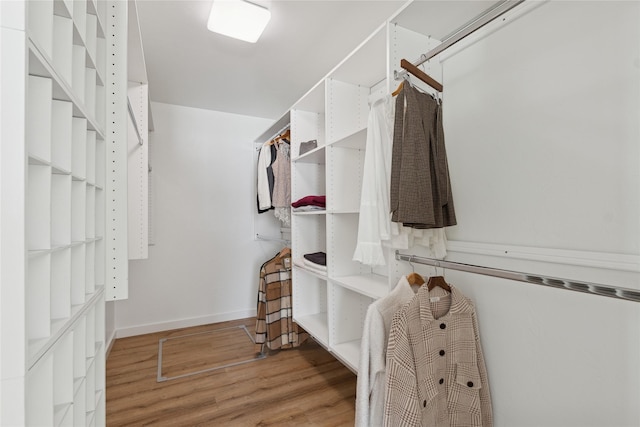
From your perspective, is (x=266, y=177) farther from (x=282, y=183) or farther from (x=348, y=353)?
(x=348, y=353)

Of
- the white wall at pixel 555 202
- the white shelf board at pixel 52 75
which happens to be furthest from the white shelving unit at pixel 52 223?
the white wall at pixel 555 202

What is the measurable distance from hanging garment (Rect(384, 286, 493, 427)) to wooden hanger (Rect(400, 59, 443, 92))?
2.98 feet

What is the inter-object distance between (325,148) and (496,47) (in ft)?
3.27

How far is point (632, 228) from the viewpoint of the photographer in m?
0.91

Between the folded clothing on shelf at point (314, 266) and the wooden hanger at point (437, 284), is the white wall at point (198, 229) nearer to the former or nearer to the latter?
the folded clothing on shelf at point (314, 266)

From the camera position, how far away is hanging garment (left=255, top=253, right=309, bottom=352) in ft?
8.29

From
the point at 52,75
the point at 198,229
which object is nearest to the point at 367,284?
the point at 52,75

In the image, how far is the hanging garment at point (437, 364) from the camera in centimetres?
111

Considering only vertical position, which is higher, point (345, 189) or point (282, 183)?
point (282, 183)

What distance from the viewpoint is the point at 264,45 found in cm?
213

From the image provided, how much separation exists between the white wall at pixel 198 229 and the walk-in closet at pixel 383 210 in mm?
800

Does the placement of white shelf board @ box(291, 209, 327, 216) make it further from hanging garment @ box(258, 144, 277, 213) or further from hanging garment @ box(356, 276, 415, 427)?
hanging garment @ box(356, 276, 415, 427)

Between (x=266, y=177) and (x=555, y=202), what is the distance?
2.34 meters

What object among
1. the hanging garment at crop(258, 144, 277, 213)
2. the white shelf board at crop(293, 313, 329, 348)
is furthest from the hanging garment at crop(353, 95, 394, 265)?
the hanging garment at crop(258, 144, 277, 213)
